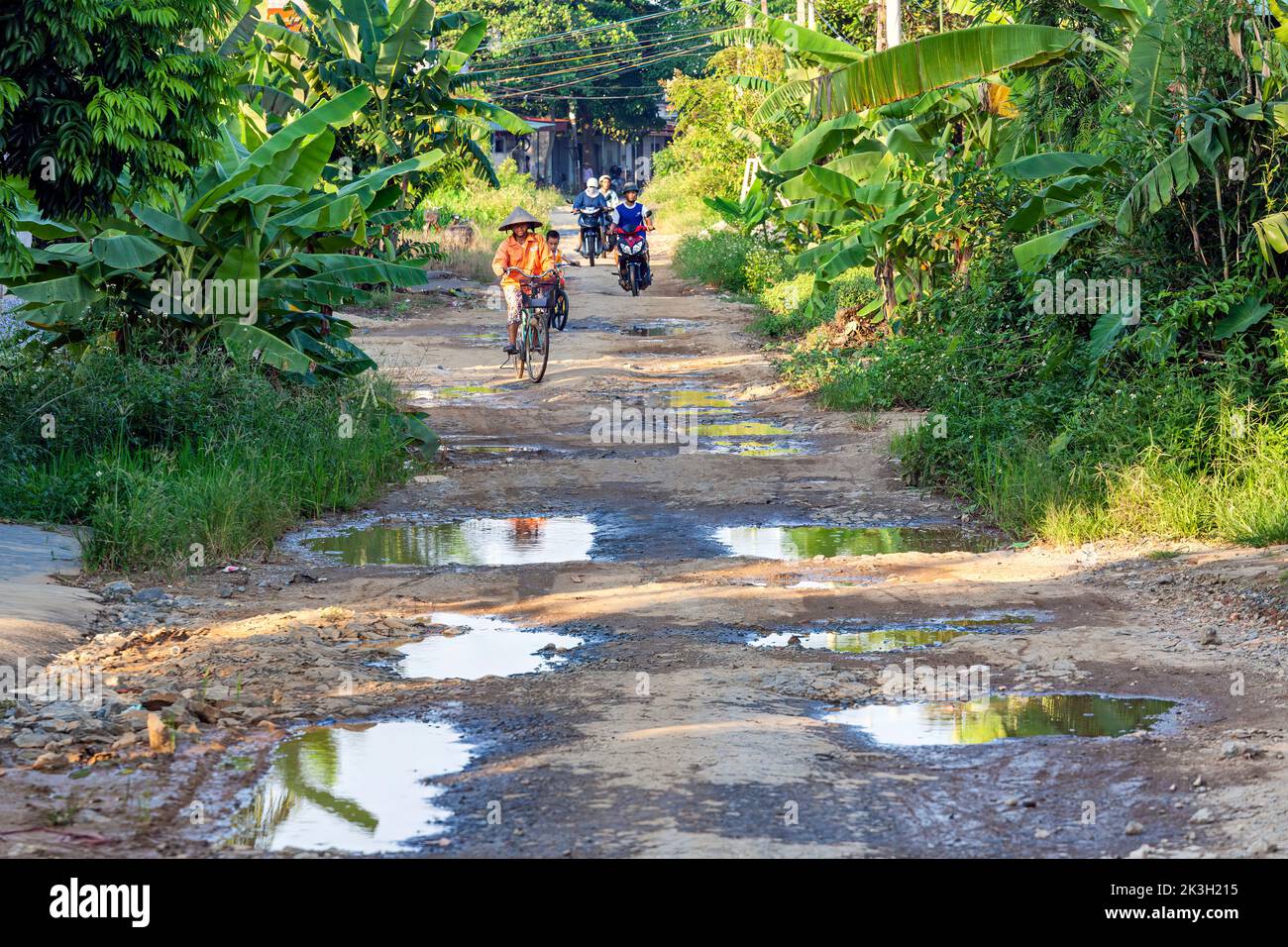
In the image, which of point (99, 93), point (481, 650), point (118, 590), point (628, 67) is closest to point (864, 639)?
point (481, 650)

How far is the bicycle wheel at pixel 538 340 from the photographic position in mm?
16469

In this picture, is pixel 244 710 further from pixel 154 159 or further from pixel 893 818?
pixel 154 159

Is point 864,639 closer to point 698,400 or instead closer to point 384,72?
point 698,400

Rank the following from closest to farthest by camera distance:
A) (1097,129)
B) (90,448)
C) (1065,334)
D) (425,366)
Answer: (90,448)
(1065,334)
(1097,129)
(425,366)

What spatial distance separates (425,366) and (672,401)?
13.2 ft

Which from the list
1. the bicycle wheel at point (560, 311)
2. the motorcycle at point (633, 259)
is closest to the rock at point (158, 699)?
the bicycle wheel at point (560, 311)

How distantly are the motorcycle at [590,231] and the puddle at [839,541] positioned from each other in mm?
21034

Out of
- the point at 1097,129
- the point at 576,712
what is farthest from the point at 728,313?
the point at 576,712

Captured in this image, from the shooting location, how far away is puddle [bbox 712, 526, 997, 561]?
922 centimetres

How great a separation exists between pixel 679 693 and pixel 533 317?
1086cm

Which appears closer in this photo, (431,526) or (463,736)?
(463,736)

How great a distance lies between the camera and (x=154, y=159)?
809 centimetres

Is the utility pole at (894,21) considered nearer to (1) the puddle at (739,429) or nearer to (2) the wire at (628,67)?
(1) the puddle at (739,429)

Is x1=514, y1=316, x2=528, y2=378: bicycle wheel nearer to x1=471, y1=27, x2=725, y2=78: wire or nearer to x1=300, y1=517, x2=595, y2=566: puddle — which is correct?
x1=300, y1=517, x2=595, y2=566: puddle
